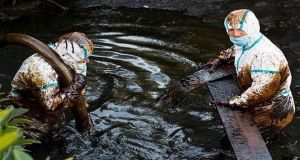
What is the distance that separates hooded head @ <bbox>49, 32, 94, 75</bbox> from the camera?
558 centimetres

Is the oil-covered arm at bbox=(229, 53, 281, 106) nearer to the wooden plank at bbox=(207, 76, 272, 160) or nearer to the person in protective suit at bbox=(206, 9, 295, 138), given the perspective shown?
the person in protective suit at bbox=(206, 9, 295, 138)

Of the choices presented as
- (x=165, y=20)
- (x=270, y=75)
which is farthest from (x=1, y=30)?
(x=270, y=75)

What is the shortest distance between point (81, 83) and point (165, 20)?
16.7 ft

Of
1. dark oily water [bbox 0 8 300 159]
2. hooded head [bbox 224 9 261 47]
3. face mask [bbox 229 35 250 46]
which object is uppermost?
hooded head [bbox 224 9 261 47]

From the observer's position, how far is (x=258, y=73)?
5.19 metres

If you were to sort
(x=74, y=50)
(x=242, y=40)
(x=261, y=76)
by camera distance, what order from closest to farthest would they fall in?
A: 1. (x=261, y=76)
2. (x=242, y=40)
3. (x=74, y=50)

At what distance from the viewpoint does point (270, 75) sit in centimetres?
516

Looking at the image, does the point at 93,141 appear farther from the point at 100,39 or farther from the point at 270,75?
the point at 100,39

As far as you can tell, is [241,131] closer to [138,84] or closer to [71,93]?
[71,93]

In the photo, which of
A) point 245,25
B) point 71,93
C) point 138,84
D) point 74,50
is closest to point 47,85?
point 71,93

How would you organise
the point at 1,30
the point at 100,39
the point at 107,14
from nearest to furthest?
the point at 100,39 → the point at 1,30 → the point at 107,14

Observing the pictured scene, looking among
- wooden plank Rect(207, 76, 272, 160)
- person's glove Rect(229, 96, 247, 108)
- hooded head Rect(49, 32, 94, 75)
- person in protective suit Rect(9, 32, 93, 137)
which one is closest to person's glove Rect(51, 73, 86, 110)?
person in protective suit Rect(9, 32, 93, 137)

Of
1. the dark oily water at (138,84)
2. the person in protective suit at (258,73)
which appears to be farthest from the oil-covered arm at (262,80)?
the dark oily water at (138,84)

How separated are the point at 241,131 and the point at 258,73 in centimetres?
59
